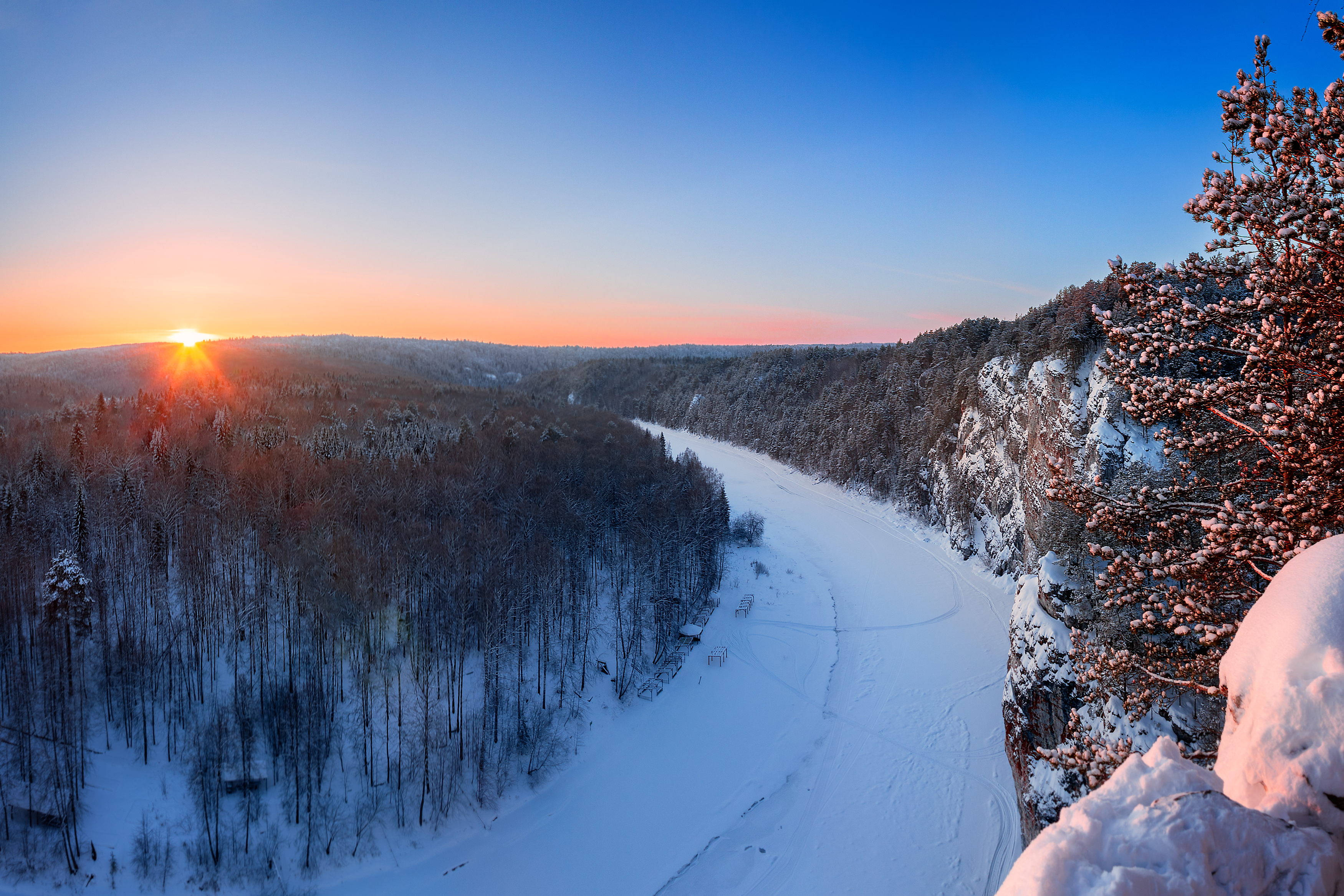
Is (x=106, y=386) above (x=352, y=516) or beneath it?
above

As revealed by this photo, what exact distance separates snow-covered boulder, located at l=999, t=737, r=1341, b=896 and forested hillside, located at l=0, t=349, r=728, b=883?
1119 inches

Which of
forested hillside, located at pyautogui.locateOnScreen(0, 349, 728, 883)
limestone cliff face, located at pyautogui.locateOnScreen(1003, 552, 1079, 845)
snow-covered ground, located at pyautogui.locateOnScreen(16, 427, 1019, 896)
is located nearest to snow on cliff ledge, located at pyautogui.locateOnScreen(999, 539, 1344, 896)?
limestone cliff face, located at pyautogui.locateOnScreen(1003, 552, 1079, 845)

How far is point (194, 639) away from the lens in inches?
1219

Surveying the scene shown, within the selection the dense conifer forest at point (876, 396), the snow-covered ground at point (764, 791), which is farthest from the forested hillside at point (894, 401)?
the snow-covered ground at point (764, 791)

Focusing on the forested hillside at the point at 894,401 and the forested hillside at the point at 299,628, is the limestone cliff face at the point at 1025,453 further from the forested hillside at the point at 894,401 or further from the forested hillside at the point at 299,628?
the forested hillside at the point at 299,628

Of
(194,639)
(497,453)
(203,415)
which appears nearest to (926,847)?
(194,639)

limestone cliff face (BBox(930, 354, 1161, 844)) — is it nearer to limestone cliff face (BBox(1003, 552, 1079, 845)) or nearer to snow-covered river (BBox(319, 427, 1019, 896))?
limestone cliff face (BBox(1003, 552, 1079, 845))

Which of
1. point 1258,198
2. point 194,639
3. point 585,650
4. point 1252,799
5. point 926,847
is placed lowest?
point 926,847

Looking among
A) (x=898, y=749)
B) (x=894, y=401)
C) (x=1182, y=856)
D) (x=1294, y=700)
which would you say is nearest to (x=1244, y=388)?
(x=1294, y=700)

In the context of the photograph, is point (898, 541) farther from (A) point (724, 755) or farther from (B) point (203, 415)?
(B) point (203, 415)

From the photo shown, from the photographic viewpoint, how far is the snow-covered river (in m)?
23.8

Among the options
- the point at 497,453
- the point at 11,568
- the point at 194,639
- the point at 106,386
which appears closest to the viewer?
the point at 11,568

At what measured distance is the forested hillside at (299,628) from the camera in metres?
25.3

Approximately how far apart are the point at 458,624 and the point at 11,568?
66.8 ft
